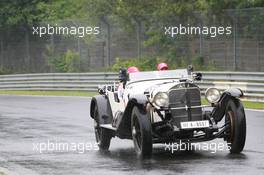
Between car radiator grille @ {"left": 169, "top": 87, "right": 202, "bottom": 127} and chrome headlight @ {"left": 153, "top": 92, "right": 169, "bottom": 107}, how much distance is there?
0.14 meters

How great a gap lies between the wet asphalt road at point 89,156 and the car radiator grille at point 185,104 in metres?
0.60

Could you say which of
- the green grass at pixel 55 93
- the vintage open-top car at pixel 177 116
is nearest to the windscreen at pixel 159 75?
the vintage open-top car at pixel 177 116

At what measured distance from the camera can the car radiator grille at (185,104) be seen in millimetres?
13570

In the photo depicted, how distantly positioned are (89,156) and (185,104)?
187 centimetres

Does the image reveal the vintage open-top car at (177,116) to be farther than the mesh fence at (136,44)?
No

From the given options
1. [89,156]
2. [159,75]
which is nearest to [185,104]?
[159,75]

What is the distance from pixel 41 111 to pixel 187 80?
11.9 metres

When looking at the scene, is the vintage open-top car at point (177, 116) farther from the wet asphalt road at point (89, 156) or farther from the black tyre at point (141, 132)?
the wet asphalt road at point (89, 156)

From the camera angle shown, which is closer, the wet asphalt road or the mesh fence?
the wet asphalt road

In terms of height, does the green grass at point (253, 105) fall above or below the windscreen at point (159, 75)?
below

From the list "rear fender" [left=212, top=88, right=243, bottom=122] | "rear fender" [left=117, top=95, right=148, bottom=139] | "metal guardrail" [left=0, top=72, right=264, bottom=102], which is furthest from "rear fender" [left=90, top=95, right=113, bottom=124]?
"metal guardrail" [left=0, top=72, right=264, bottom=102]

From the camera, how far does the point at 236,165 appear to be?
1227cm

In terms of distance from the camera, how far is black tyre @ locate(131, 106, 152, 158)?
1307cm

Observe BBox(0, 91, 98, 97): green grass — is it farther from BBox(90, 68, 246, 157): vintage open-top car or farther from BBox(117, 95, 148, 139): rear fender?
BBox(90, 68, 246, 157): vintage open-top car
